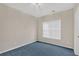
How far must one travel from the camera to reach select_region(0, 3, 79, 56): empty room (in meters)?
2.62

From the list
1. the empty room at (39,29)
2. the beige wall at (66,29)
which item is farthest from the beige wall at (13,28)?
the beige wall at (66,29)

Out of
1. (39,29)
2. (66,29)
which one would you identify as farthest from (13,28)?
(66,29)

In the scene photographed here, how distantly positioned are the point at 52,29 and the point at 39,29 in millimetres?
1120

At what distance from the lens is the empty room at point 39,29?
8.61 feet

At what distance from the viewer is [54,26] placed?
4.08 m

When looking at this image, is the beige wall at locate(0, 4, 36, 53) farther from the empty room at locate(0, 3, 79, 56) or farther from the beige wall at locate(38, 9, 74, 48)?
the beige wall at locate(38, 9, 74, 48)

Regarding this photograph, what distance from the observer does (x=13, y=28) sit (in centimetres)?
309

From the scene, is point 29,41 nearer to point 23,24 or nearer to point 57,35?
point 23,24

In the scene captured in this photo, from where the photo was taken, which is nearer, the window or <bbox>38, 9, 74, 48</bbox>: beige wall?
<bbox>38, 9, 74, 48</bbox>: beige wall

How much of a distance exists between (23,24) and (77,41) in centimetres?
265

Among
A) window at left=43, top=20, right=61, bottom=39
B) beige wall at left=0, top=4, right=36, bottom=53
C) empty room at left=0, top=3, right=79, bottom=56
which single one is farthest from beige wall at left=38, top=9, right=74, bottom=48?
beige wall at left=0, top=4, right=36, bottom=53

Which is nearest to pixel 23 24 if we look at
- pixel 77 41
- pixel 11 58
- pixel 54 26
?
pixel 54 26

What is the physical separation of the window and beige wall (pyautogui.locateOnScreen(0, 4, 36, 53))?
1005 millimetres

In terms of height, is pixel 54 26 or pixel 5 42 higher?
pixel 54 26
